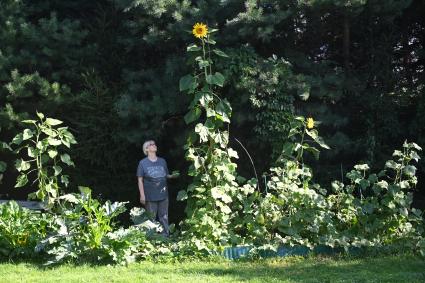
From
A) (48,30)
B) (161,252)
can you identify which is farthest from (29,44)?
(161,252)

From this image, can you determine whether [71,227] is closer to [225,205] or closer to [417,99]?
[225,205]

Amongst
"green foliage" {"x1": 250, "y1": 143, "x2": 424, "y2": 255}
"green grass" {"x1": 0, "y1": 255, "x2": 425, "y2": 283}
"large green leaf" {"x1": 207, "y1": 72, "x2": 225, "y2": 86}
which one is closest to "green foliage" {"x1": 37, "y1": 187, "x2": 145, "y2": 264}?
"green grass" {"x1": 0, "y1": 255, "x2": 425, "y2": 283}

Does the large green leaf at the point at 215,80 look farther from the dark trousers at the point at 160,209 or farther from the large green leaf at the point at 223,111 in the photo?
the dark trousers at the point at 160,209

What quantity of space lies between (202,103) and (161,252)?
163 centimetres

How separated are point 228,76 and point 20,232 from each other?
10.2ft

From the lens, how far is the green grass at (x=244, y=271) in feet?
15.7

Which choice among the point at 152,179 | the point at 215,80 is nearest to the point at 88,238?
the point at 152,179

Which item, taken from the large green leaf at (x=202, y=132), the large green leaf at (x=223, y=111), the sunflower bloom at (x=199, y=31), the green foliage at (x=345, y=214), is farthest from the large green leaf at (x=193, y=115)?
the green foliage at (x=345, y=214)

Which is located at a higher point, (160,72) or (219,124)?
(160,72)

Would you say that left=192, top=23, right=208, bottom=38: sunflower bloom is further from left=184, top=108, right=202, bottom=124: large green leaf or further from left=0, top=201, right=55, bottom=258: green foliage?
left=0, top=201, right=55, bottom=258: green foliage

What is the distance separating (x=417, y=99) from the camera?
808 cm

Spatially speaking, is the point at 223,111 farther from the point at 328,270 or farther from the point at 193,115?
the point at 328,270

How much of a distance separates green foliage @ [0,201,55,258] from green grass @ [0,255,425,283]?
27 cm

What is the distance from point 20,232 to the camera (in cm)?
566
